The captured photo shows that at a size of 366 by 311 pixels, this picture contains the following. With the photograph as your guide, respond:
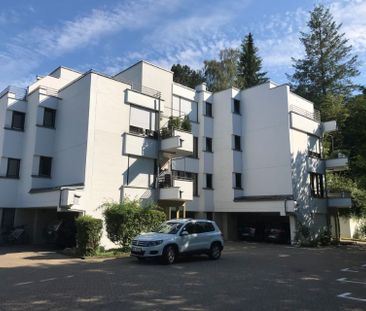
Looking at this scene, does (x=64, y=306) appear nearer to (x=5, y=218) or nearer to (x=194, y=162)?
(x=5, y=218)

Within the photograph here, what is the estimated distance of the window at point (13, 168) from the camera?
25.7m

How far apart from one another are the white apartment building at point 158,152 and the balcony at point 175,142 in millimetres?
75

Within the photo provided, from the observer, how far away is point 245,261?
17141 millimetres

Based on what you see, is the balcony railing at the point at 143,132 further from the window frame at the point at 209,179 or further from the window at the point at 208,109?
the window at the point at 208,109

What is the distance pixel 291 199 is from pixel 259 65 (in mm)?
32174

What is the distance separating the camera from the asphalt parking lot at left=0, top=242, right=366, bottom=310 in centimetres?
869

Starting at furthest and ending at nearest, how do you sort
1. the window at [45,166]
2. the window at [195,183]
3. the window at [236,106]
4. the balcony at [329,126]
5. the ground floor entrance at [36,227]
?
the balcony at [329,126], the window at [236,106], the window at [195,183], the window at [45,166], the ground floor entrance at [36,227]

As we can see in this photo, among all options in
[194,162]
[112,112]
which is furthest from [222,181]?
[112,112]

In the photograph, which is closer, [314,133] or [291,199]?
[291,199]

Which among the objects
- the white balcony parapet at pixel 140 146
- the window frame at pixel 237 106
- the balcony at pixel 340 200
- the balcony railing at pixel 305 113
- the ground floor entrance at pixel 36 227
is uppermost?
the window frame at pixel 237 106

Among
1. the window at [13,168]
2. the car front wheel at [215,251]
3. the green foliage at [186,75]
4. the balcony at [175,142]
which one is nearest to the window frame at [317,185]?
the balcony at [175,142]

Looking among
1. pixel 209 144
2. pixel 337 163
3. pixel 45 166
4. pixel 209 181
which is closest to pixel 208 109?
pixel 209 144

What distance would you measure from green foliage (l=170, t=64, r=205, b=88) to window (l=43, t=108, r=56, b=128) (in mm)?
29206

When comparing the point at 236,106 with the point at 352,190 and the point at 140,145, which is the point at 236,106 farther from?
the point at 352,190
